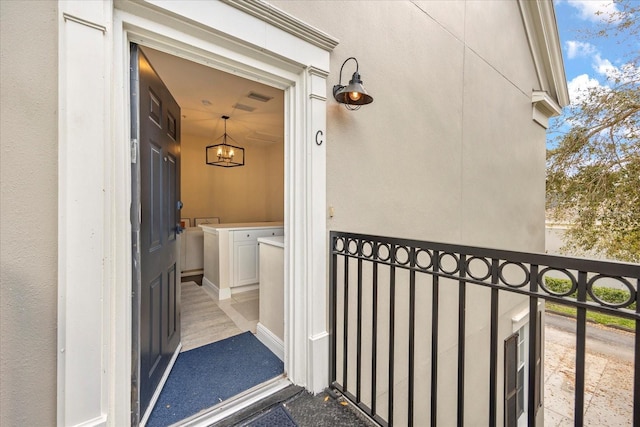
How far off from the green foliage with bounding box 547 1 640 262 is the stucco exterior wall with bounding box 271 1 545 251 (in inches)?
88.1

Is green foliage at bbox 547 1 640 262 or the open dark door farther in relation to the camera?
green foliage at bbox 547 1 640 262

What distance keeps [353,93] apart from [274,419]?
1933 mm

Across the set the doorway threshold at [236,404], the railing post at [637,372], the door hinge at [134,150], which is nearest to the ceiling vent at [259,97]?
the door hinge at [134,150]

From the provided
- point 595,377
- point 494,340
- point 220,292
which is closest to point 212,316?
point 220,292

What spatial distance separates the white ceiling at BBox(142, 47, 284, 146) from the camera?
96.5 inches

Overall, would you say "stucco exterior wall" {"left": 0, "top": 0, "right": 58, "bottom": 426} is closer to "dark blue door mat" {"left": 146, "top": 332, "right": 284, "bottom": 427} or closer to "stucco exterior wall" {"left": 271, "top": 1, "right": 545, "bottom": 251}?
"dark blue door mat" {"left": 146, "top": 332, "right": 284, "bottom": 427}

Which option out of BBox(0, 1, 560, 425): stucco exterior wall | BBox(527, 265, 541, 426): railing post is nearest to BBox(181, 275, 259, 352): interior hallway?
BBox(0, 1, 560, 425): stucco exterior wall

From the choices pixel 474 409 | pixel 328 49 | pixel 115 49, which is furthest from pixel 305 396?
pixel 474 409

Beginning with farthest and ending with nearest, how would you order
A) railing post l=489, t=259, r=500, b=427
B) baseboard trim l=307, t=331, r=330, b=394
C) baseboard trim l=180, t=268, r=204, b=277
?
1. baseboard trim l=180, t=268, r=204, b=277
2. baseboard trim l=307, t=331, r=330, b=394
3. railing post l=489, t=259, r=500, b=427

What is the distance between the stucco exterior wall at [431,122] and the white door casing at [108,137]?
31 centimetres

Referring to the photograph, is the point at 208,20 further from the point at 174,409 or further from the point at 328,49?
the point at 174,409

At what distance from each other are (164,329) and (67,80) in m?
1.53

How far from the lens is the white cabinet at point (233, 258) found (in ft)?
11.3

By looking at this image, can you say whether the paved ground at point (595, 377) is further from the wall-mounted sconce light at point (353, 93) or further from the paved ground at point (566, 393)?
the wall-mounted sconce light at point (353, 93)
